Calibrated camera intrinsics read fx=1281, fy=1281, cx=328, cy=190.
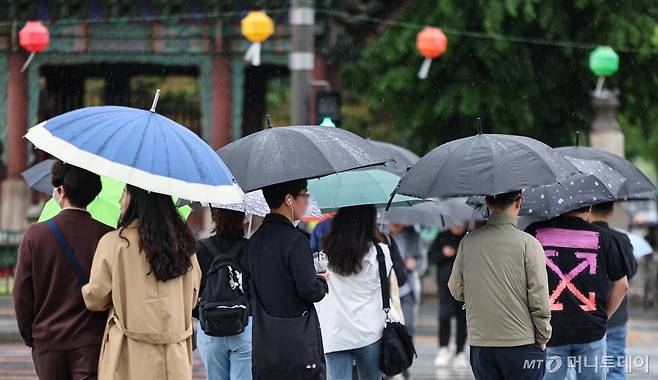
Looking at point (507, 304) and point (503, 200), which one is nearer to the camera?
point (507, 304)

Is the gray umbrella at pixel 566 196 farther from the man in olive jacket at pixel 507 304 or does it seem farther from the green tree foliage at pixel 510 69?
the green tree foliage at pixel 510 69

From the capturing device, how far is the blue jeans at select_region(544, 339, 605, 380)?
7457 millimetres

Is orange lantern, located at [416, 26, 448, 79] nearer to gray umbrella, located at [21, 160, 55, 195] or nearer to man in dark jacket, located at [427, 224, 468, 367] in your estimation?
man in dark jacket, located at [427, 224, 468, 367]

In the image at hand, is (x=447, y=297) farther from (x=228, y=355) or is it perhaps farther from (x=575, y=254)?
(x=228, y=355)

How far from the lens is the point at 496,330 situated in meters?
6.56

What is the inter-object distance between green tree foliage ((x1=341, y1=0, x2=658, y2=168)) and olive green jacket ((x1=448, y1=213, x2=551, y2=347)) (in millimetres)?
13278

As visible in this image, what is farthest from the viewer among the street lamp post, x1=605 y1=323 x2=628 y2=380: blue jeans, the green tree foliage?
the green tree foliage

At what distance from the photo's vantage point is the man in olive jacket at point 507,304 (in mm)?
6539

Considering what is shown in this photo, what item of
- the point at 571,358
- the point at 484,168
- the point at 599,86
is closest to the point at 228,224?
the point at 484,168

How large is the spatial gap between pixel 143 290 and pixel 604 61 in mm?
14600

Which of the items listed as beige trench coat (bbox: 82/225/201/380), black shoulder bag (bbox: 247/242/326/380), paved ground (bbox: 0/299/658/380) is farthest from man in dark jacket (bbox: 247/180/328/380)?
paved ground (bbox: 0/299/658/380)

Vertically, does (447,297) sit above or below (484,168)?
below

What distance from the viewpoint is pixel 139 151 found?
561cm

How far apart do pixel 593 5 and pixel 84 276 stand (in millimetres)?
15994
